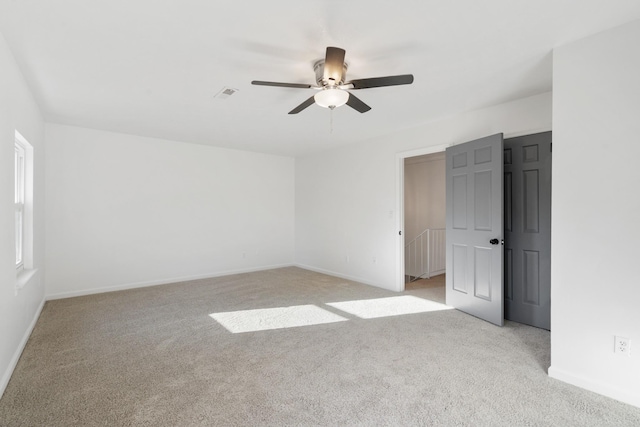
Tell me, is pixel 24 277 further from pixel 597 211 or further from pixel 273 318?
pixel 597 211

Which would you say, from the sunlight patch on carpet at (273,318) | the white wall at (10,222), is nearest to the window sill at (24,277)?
the white wall at (10,222)

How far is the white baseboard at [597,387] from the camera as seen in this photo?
6.63 ft

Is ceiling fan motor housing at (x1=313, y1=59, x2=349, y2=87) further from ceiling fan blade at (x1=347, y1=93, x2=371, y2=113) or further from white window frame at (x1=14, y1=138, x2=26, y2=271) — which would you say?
white window frame at (x1=14, y1=138, x2=26, y2=271)

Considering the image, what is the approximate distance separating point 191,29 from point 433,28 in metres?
1.67

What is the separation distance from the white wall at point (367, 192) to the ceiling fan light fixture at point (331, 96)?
2.18 m

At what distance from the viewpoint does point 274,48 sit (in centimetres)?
238

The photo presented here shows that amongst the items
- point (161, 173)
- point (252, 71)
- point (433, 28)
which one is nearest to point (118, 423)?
point (252, 71)

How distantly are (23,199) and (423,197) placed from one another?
20.4 feet

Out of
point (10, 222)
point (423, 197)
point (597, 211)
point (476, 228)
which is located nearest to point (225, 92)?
point (10, 222)

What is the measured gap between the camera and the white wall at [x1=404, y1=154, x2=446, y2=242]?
6.36 metres

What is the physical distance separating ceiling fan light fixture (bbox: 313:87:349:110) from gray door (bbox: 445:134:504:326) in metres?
1.95

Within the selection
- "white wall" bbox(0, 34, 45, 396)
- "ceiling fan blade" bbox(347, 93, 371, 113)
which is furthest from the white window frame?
"ceiling fan blade" bbox(347, 93, 371, 113)

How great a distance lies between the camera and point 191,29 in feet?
6.98

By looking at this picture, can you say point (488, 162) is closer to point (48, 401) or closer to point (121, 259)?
point (48, 401)
